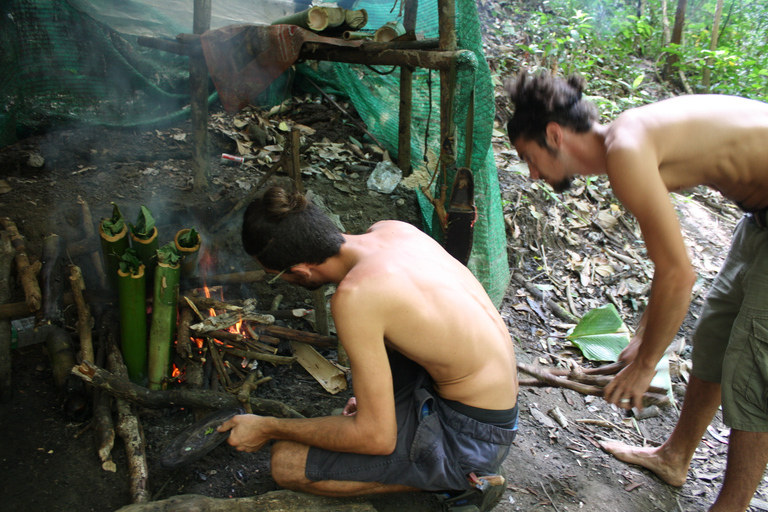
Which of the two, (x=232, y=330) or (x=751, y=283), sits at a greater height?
(x=751, y=283)

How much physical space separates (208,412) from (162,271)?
0.91m

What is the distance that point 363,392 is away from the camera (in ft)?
6.72

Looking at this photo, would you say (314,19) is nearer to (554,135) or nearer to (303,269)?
(554,135)

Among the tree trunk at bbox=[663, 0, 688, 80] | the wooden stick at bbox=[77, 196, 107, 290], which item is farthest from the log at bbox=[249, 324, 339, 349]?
the tree trunk at bbox=[663, 0, 688, 80]

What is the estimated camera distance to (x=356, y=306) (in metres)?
1.98

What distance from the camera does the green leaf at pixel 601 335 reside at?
4.11m

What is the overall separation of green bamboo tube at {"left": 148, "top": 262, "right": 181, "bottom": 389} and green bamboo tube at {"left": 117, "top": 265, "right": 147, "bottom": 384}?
63 mm

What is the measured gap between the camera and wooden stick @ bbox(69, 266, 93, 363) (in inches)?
116

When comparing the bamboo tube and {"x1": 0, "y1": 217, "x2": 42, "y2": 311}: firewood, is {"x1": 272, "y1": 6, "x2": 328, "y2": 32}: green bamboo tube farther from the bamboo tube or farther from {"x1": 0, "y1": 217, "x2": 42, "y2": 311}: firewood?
{"x1": 0, "y1": 217, "x2": 42, "y2": 311}: firewood

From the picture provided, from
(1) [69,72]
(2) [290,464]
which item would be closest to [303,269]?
(2) [290,464]

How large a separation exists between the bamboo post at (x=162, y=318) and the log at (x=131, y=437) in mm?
179

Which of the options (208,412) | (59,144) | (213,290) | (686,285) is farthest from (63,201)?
(686,285)

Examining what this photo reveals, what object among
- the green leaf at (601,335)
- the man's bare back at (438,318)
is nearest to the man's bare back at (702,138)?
the man's bare back at (438,318)

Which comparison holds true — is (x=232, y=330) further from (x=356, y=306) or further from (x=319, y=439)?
(x=356, y=306)
